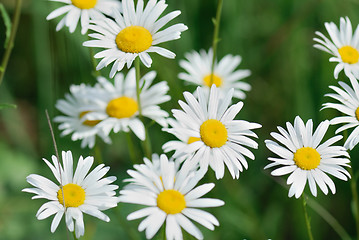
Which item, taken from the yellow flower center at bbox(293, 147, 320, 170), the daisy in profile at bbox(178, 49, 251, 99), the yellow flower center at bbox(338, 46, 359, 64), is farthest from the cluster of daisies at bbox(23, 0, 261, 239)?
the yellow flower center at bbox(338, 46, 359, 64)

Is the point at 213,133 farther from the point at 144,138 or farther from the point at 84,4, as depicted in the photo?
the point at 84,4

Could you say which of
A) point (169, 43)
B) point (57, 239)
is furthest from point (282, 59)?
point (57, 239)

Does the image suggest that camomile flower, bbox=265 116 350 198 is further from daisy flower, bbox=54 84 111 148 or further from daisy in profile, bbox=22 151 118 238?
daisy flower, bbox=54 84 111 148

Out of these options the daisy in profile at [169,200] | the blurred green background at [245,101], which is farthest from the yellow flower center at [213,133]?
the blurred green background at [245,101]

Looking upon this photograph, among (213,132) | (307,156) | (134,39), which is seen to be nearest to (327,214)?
(307,156)

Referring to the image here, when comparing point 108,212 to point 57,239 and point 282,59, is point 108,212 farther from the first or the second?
point 282,59

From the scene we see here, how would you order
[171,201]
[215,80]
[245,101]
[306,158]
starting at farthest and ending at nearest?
[245,101] → [215,80] → [306,158] → [171,201]
